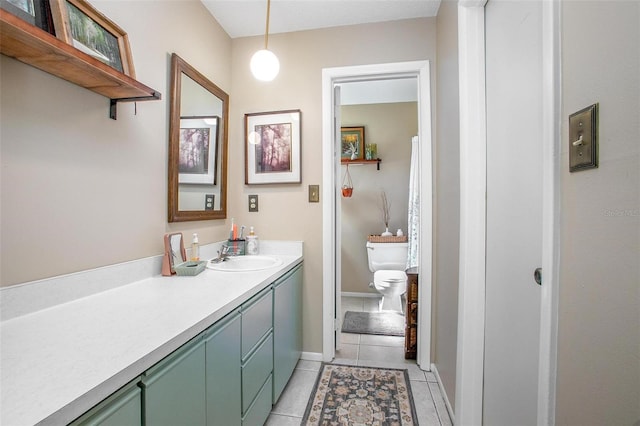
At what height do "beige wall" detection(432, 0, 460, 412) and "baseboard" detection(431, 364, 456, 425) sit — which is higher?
"beige wall" detection(432, 0, 460, 412)

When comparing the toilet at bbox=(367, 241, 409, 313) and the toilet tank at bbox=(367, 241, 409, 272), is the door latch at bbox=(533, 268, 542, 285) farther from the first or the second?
the toilet tank at bbox=(367, 241, 409, 272)

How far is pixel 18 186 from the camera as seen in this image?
0.86 metres

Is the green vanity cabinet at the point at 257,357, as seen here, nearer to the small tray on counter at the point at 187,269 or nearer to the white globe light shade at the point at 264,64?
the small tray on counter at the point at 187,269

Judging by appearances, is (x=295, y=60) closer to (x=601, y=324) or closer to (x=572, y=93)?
(x=572, y=93)

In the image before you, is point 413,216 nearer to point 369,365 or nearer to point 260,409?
point 369,365

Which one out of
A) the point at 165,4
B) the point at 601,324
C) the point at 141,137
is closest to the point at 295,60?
the point at 165,4

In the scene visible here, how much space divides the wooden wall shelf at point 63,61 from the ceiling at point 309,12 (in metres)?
1.15

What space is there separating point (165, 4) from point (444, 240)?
2133mm

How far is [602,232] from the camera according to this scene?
1.70 ft

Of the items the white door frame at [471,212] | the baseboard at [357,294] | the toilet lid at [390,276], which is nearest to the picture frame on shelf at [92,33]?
the white door frame at [471,212]

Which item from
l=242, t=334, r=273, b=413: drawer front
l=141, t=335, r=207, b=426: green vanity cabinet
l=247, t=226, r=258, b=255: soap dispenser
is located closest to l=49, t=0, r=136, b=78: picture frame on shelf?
l=141, t=335, r=207, b=426: green vanity cabinet

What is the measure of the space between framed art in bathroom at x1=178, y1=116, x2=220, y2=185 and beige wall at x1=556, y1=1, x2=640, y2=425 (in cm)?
170

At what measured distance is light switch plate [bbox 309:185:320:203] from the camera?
205 cm

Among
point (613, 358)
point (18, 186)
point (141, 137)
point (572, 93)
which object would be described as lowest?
point (613, 358)
